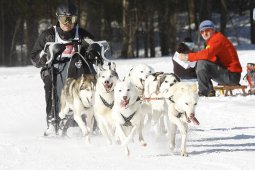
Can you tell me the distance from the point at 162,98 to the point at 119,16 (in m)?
24.2

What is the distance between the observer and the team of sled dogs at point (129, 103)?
18.5 feet

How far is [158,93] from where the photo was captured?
671 cm

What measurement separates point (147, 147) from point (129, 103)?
0.68 m

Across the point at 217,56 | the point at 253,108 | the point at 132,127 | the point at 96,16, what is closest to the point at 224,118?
the point at 253,108

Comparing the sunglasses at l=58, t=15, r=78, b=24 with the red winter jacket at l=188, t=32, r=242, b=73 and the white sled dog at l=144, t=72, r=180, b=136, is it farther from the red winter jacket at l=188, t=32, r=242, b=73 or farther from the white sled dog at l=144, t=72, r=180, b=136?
the red winter jacket at l=188, t=32, r=242, b=73

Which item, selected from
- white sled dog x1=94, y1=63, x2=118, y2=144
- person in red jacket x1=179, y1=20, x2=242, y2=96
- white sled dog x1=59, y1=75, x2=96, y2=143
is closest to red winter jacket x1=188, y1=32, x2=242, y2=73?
person in red jacket x1=179, y1=20, x2=242, y2=96

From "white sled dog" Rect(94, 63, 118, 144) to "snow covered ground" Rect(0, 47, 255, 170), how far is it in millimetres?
214

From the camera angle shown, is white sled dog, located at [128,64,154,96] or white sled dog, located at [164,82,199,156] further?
white sled dog, located at [128,64,154,96]

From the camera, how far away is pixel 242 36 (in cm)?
3744

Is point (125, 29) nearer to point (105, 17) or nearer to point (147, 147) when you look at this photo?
point (105, 17)

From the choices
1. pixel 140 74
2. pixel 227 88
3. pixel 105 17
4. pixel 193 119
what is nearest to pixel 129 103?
pixel 193 119

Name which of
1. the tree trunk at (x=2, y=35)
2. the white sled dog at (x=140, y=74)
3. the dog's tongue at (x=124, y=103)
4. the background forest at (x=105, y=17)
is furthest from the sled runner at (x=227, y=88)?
the tree trunk at (x=2, y=35)

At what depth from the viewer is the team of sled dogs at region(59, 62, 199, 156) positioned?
5.64 meters

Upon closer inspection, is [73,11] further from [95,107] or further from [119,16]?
[119,16]
